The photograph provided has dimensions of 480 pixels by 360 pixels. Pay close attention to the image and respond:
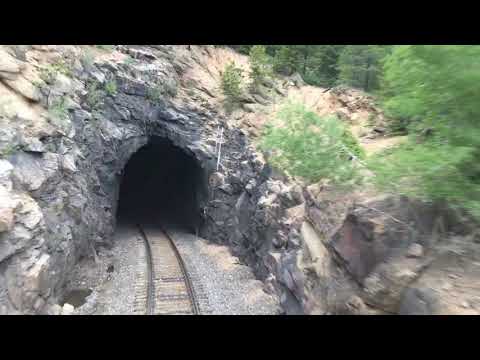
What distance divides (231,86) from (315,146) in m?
11.8

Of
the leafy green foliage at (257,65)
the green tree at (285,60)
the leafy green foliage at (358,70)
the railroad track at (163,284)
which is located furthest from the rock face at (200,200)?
the leafy green foliage at (358,70)

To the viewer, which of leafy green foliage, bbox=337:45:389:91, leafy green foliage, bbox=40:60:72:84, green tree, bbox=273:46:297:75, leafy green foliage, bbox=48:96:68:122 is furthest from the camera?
green tree, bbox=273:46:297:75

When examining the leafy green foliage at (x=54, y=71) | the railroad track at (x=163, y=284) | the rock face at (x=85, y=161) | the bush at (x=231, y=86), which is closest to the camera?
the rock face at (x=85, y=161)

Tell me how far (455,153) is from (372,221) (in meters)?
2.18

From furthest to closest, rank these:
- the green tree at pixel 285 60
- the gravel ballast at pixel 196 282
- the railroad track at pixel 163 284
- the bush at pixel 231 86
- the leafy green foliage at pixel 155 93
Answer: the green tree at pixel 285 60 → the bush at pixel 231 86 → the leafy green foliage at pixel 155 93 → the gravel ballast at pixel 196 282 → the railroad track at pixel 163 284

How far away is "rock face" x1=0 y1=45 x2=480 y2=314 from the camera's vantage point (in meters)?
6.54

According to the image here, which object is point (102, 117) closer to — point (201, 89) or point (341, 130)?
point (201, 89)

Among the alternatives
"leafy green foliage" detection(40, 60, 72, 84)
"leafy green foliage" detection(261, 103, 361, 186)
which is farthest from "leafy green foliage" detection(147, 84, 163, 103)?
"leafy green foliage" detection(261, 103, 361, 186)

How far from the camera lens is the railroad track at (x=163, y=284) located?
1116 cm

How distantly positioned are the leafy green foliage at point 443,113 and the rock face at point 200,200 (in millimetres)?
824

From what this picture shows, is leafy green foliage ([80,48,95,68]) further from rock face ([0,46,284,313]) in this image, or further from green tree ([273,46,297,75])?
green tree ([273,46,297,75])

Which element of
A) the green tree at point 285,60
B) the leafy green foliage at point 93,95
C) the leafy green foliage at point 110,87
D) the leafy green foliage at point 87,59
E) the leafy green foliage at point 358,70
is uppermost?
the green tree at point 285,60

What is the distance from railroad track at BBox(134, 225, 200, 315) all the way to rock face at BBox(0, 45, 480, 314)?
89.2 inches

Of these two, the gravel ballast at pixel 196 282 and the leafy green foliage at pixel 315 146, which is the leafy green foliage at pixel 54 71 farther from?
the leafy green foliage at pixel 315 146
